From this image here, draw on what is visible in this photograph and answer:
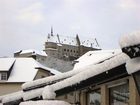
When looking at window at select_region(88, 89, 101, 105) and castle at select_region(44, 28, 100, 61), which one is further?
castle at select_region(44, 28, 100, 61)

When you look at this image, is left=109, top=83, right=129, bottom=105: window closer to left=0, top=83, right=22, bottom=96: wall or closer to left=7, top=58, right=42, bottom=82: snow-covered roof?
left=7, top=58, right=42, bottom=82: snow-covered roof

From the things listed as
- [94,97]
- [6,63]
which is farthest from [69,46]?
[94,97]

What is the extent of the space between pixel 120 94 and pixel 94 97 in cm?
225

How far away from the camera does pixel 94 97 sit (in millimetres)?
9625

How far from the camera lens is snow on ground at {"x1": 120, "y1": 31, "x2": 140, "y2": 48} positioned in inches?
116

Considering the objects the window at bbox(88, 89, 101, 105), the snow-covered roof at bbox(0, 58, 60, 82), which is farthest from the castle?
the window at bbox(88, 89, 101, 105)

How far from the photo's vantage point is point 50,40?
413 feet

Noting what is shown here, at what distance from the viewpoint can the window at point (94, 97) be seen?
9.10m

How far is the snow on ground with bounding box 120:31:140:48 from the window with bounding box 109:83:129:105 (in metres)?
4.35

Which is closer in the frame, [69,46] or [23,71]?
[23,71]

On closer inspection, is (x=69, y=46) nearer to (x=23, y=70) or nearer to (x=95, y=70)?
(x=23, y=70)

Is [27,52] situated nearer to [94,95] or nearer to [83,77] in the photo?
[94,95]

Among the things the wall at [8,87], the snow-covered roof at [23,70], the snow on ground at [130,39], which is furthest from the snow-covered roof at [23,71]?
the snow on ground at [130,39]

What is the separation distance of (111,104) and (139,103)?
1.28m
